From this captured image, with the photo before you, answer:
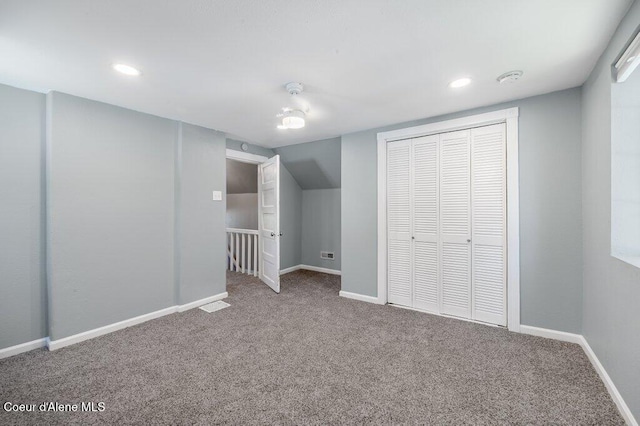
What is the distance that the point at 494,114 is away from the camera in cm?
280

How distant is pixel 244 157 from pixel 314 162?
1.19 meters

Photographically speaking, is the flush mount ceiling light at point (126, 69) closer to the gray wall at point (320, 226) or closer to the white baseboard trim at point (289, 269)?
the gray wall at point (320, 226)

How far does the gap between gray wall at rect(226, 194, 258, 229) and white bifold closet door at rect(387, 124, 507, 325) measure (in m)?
3.59

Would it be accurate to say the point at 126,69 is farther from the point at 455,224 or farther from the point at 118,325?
Result: the point at 455,224

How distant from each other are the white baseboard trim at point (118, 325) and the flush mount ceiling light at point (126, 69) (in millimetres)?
2401

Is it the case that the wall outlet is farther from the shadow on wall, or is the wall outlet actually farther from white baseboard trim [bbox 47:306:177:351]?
white baseboard trim [bbox 47:306:177:351]

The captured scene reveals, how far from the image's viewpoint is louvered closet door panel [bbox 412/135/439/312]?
126 inches

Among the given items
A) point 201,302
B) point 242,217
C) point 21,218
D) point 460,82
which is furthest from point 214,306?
point 460,82

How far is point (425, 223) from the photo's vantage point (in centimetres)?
327

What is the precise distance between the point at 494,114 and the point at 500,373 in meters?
2.37

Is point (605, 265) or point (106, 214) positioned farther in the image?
point (106, 214)

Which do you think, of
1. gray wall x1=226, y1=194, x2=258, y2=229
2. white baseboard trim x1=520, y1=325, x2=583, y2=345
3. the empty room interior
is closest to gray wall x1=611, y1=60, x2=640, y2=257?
the empty room interior

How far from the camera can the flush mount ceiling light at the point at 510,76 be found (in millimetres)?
2145

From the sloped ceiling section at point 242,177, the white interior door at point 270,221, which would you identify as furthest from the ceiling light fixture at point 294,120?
the sloped ceiling section at point 242,177
